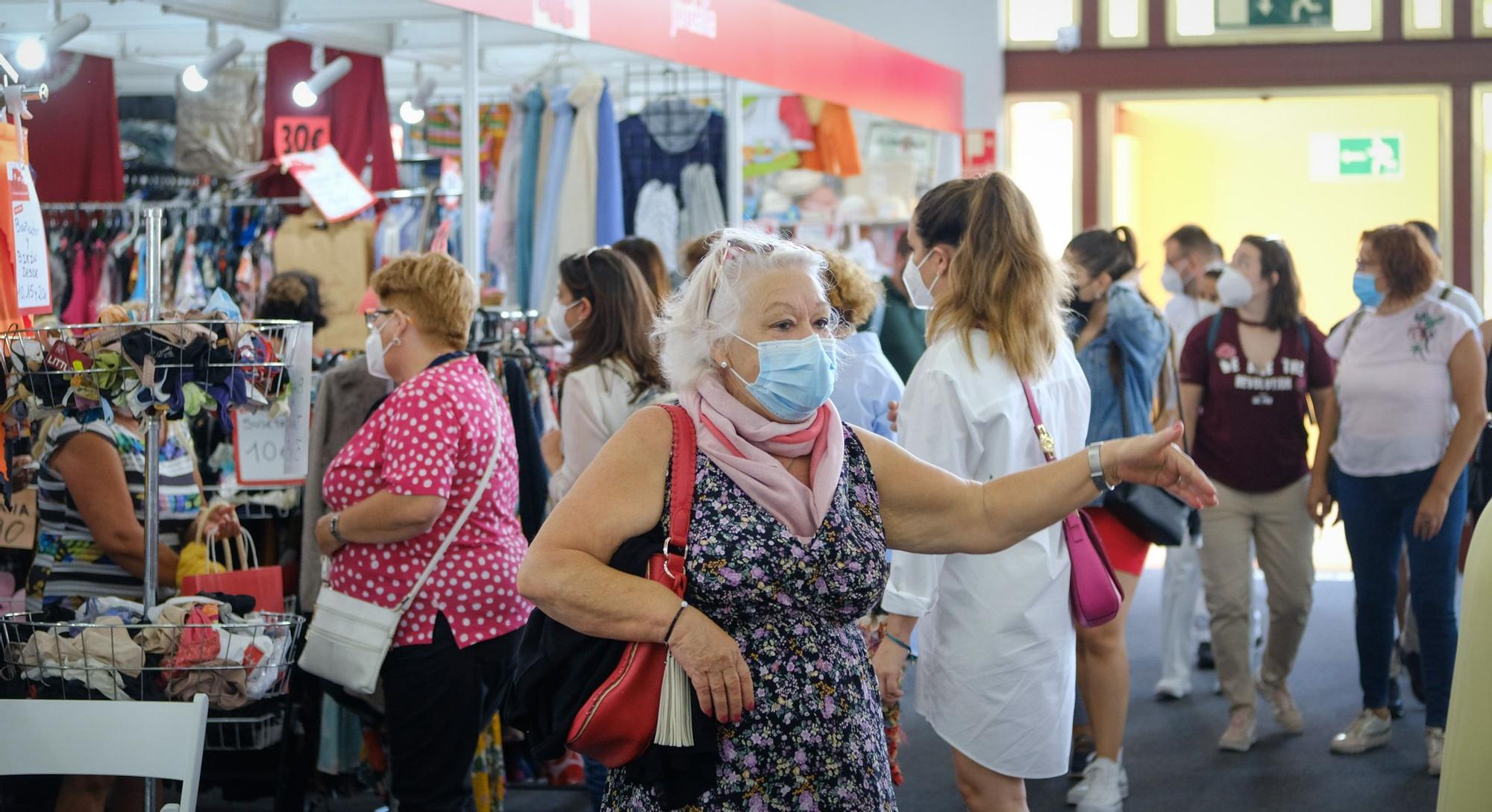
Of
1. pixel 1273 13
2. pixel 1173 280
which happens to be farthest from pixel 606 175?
pixel 1273 13

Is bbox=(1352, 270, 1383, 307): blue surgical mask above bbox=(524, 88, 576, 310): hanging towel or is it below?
below

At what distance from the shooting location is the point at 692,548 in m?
2.04

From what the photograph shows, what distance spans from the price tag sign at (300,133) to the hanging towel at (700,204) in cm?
154

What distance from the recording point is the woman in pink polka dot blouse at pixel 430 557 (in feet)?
10.4

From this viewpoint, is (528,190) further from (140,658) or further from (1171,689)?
(140,658)

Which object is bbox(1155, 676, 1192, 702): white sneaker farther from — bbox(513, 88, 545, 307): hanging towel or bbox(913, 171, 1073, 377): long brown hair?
bbox(913, 171, 1073, 377): long brown hair

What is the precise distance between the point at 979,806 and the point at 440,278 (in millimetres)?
1708

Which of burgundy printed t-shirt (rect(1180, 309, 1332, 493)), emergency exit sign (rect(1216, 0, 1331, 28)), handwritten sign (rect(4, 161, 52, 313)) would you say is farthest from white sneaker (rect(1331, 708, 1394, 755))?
emergency exit sign (rect(1216, 0, 1331, 28))

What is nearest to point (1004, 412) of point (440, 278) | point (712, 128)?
point (440, 278)

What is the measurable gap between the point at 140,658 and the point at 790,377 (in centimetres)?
149

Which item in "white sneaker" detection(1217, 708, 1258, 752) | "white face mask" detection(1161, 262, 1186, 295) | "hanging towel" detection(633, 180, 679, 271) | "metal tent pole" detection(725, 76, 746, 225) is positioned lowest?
"white sneaker" detection(1217, 708, 1258, 752)

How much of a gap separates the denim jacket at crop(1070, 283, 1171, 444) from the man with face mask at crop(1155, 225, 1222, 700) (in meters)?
0.55

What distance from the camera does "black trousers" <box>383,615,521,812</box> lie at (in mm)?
3264

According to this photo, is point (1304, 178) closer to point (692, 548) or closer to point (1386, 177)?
point (1386, 177)
